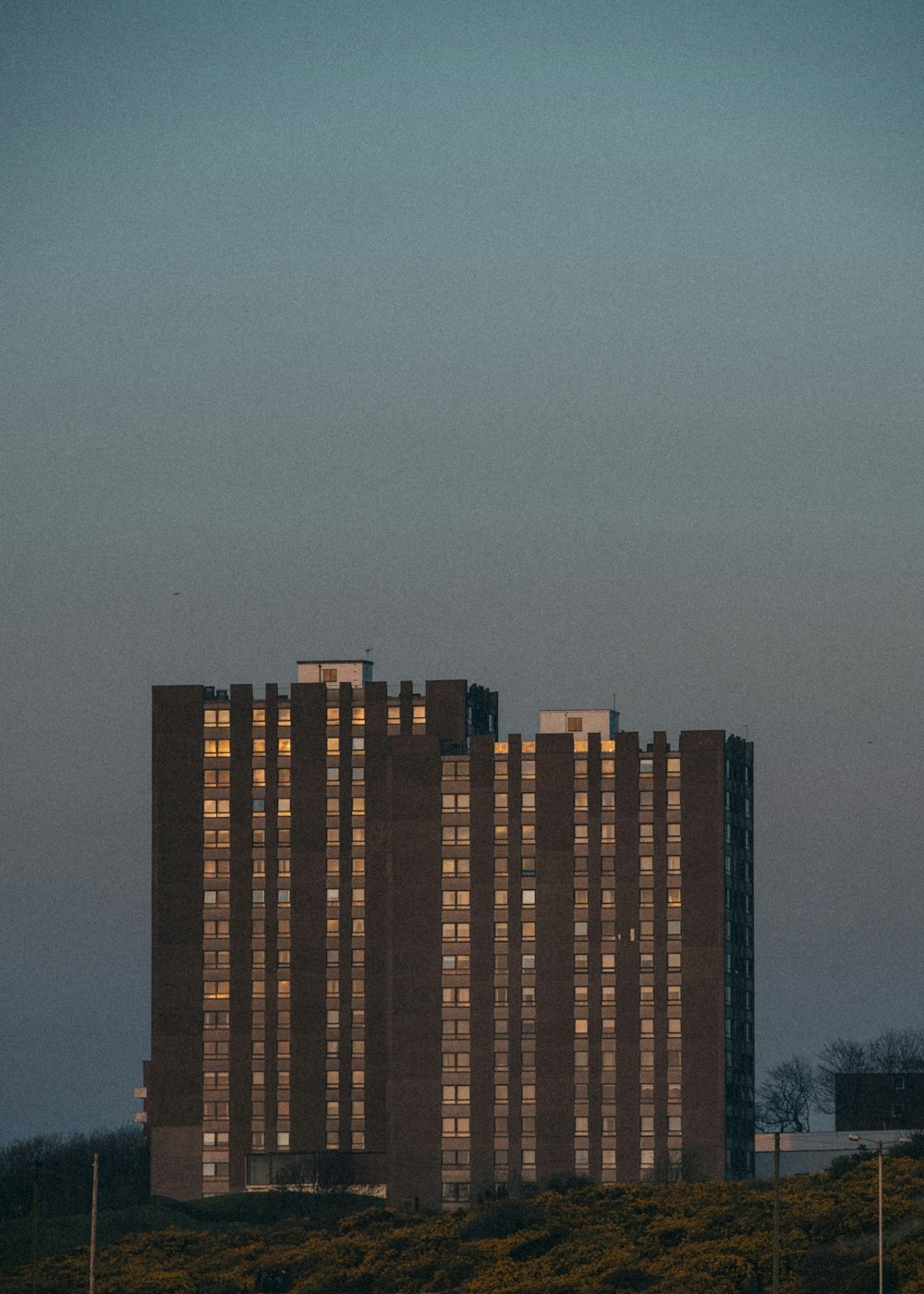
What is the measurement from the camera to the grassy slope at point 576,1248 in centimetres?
13875

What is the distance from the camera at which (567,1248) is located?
15538cm

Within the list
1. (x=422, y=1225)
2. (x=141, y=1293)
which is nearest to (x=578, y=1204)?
(x=422, y=1225)

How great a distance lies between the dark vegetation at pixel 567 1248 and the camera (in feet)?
456

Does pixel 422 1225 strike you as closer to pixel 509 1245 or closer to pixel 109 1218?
pixel 509 1245

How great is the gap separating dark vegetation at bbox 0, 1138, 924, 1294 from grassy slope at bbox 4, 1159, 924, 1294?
0.14 m

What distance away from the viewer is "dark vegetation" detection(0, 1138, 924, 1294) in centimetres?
13888

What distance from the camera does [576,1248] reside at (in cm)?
15550

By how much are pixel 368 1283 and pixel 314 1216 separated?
4396 cm

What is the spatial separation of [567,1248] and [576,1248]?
52 centimetres

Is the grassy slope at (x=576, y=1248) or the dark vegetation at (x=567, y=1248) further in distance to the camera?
the dark vegetation at (x=567, y=1248)

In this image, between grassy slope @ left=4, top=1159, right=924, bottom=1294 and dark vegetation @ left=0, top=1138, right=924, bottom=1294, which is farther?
dark vegetation @ left=0, top=1138, right=924, bottom=1294

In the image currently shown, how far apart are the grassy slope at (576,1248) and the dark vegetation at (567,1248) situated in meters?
0.14

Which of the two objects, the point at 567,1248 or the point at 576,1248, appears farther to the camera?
the point at 576,1248

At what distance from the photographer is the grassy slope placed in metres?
139
